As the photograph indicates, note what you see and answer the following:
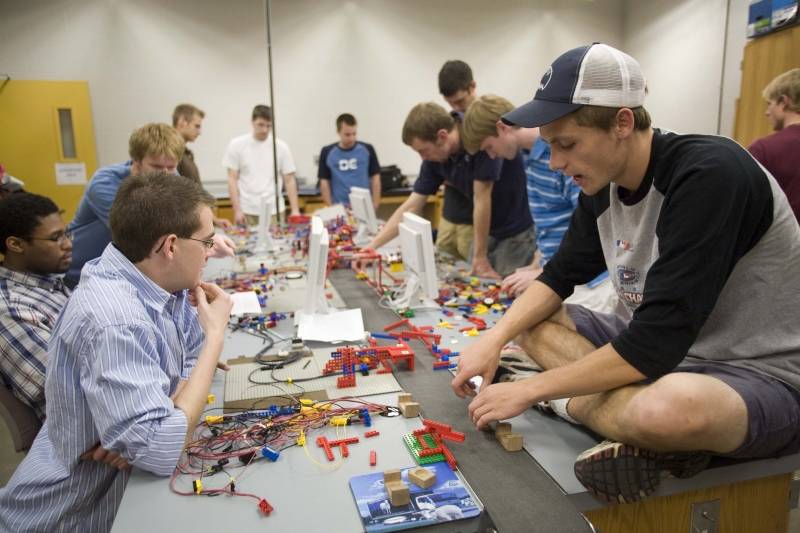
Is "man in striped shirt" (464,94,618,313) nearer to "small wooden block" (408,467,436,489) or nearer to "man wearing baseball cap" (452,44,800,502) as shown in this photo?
"man wearing baseball cap" (452,44,800,502)

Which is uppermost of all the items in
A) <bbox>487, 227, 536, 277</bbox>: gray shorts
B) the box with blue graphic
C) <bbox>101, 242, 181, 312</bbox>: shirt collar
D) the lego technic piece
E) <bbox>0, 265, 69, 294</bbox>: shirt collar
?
<bbox>101, 242, 181, 312</bbox>: shirt collar

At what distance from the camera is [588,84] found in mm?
1331

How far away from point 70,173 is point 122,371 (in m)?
6.51

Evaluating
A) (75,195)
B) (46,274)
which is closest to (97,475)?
(46,274)

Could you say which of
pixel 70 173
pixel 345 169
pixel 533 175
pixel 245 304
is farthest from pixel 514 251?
pixel 70 173

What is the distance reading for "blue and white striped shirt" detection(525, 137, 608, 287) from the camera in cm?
259

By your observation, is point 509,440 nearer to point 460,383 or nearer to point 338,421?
point 460,383

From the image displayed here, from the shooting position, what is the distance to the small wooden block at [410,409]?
1505mm

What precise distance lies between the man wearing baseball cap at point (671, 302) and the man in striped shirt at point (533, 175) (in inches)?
41.3

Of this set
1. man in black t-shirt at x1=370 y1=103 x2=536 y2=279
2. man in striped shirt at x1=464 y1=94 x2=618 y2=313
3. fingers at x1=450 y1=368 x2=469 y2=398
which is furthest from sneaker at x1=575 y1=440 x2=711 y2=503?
man in black t-shirt at x1=370 y1=103 x2=536 y2=279

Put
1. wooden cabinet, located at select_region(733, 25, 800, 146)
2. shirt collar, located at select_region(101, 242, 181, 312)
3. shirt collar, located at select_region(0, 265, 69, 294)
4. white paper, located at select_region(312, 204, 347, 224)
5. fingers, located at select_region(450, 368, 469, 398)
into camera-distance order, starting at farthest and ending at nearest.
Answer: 1. wooden cabinet, located at select_region(733, 25, 800, 146)
2. white paper, located at select_region(312, 204, 347, 224)
3. shirt collar, located at select_region(0, 265, 69, 294)
4. fingers, located at select_region(450, 368, 469, 398)
5. shirt collar, located at select_region(101, 242, 181, 312)

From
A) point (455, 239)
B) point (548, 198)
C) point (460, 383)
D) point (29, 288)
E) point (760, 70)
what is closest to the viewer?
point (460, 383)

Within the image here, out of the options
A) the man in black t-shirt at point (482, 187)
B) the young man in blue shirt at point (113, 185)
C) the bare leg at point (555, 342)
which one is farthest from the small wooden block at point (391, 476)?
the man in black t-shirt at point (482, 187)

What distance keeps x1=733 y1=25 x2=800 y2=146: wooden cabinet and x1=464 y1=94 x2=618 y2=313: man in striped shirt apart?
350cm
